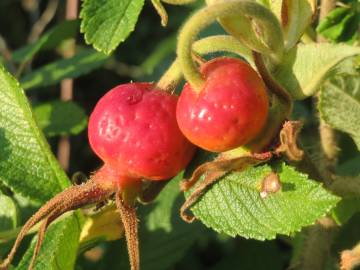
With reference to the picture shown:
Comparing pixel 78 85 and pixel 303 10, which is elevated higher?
pixel 303 10

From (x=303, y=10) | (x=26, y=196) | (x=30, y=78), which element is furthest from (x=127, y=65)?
(x=303, y=10)

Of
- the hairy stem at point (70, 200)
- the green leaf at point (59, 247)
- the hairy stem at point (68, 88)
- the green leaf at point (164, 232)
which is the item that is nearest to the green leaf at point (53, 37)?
the hairy stem at point (68, 88)

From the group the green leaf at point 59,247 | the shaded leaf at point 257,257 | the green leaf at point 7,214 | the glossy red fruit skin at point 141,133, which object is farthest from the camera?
the shaded leaf at point 257,257

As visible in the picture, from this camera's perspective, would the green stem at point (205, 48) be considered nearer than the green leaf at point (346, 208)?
Yes

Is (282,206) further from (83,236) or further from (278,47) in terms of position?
(83,236)

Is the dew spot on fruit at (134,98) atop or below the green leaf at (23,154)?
atop

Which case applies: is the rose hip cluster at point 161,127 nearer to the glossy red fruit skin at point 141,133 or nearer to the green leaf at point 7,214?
the glossy red fruit skin at point 141,133
